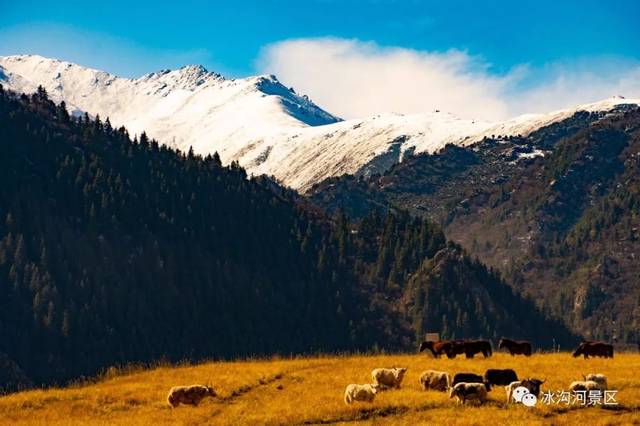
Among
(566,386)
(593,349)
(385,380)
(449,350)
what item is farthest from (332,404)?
(593,349)

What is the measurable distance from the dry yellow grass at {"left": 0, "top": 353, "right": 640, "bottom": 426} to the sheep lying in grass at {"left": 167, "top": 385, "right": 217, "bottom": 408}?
19.1 inches

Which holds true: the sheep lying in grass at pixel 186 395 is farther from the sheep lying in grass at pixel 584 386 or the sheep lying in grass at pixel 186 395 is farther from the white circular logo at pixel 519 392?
the sheep lying in grass at pixel 584 386

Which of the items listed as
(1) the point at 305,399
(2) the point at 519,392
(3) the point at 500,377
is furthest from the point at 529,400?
(1) the point at 305,399

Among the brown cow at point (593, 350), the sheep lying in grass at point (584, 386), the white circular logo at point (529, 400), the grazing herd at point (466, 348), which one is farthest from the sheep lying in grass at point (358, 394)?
the brown cow at point (593, 350)

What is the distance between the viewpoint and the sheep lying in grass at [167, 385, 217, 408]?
42.6 m

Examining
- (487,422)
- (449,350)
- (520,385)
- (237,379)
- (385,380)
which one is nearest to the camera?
(487,422)

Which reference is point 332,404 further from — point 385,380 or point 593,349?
point 593,349

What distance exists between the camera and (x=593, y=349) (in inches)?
2141

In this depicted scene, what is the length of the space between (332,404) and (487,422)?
25.4 feet

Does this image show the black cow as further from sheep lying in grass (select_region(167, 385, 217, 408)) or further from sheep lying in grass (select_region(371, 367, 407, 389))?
sheep lying in grass (select_region(167, 385, 217, 408))

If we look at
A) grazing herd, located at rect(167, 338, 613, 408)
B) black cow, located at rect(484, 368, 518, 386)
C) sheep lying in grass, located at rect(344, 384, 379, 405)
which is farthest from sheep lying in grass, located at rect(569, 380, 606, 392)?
sheep lying in grass, located at rect(344, 384, 379, 405)

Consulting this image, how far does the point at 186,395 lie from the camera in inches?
1684

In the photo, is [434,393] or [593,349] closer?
[434,393]

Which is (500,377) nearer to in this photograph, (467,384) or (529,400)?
(467,384)
